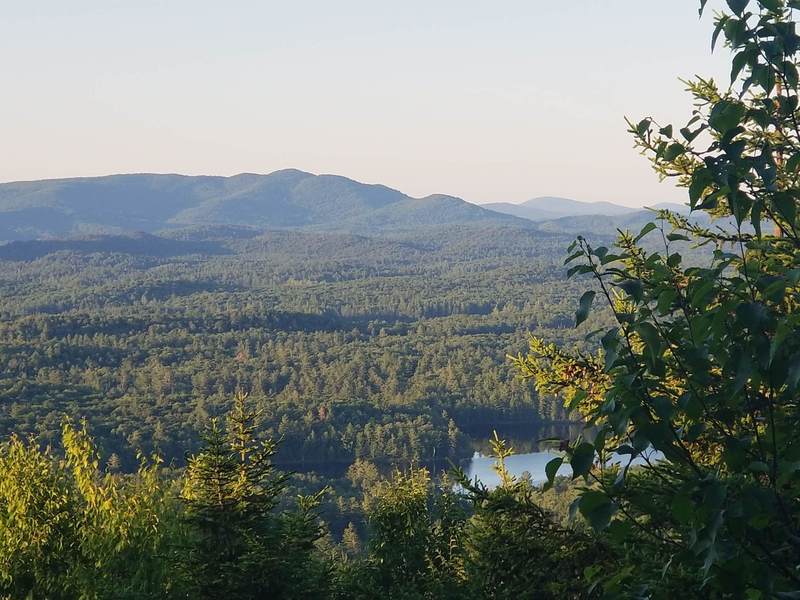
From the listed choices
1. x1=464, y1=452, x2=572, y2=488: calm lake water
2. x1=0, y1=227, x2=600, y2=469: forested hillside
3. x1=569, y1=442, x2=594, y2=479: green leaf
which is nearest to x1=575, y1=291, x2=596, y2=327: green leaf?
x1=569, y1=442, x2=594, y2=479: green leaf

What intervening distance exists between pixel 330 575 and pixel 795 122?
6200 mm

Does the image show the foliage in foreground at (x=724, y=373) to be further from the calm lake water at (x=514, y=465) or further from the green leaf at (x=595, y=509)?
the calm lake water at (x=514, y=465)

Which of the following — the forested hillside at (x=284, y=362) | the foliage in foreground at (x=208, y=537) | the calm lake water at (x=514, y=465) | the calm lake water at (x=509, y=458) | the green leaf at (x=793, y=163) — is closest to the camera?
the green leaf at (x=793, y=163)

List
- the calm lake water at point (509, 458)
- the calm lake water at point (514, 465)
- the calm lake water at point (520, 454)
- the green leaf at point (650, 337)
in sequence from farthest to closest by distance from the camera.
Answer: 1. the calm lake water at point (509, 458)
2. the calm lake water at point (520, 454)
3. the calm lake water at point (514, 465)
4. the green leaf at point (650, 337)

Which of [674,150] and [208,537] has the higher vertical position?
[674,150]

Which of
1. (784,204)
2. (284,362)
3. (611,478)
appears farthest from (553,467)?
(284,362)

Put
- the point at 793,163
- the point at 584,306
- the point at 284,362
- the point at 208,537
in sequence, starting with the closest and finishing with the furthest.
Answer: the point at 584,306, the point at 793,163, the point at 208,537, the point at 284,362

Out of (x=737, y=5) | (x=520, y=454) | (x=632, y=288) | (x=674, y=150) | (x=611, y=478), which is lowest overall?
(x=520, y=454)

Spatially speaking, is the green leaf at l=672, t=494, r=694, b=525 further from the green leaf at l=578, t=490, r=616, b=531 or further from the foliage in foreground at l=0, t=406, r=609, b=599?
the foliage in foreground at l=0, t=406, r=609, b=599

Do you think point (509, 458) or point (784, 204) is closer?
Answer: point (784, 204)

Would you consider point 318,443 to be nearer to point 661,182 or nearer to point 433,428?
point 433,428

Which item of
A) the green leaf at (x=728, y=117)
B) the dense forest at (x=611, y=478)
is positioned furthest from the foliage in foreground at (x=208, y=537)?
the green leaf at (x=728, y=117)

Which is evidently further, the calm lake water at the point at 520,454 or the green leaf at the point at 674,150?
the calm lake water at the point at 520,454

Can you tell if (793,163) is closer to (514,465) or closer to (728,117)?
(728,117)
